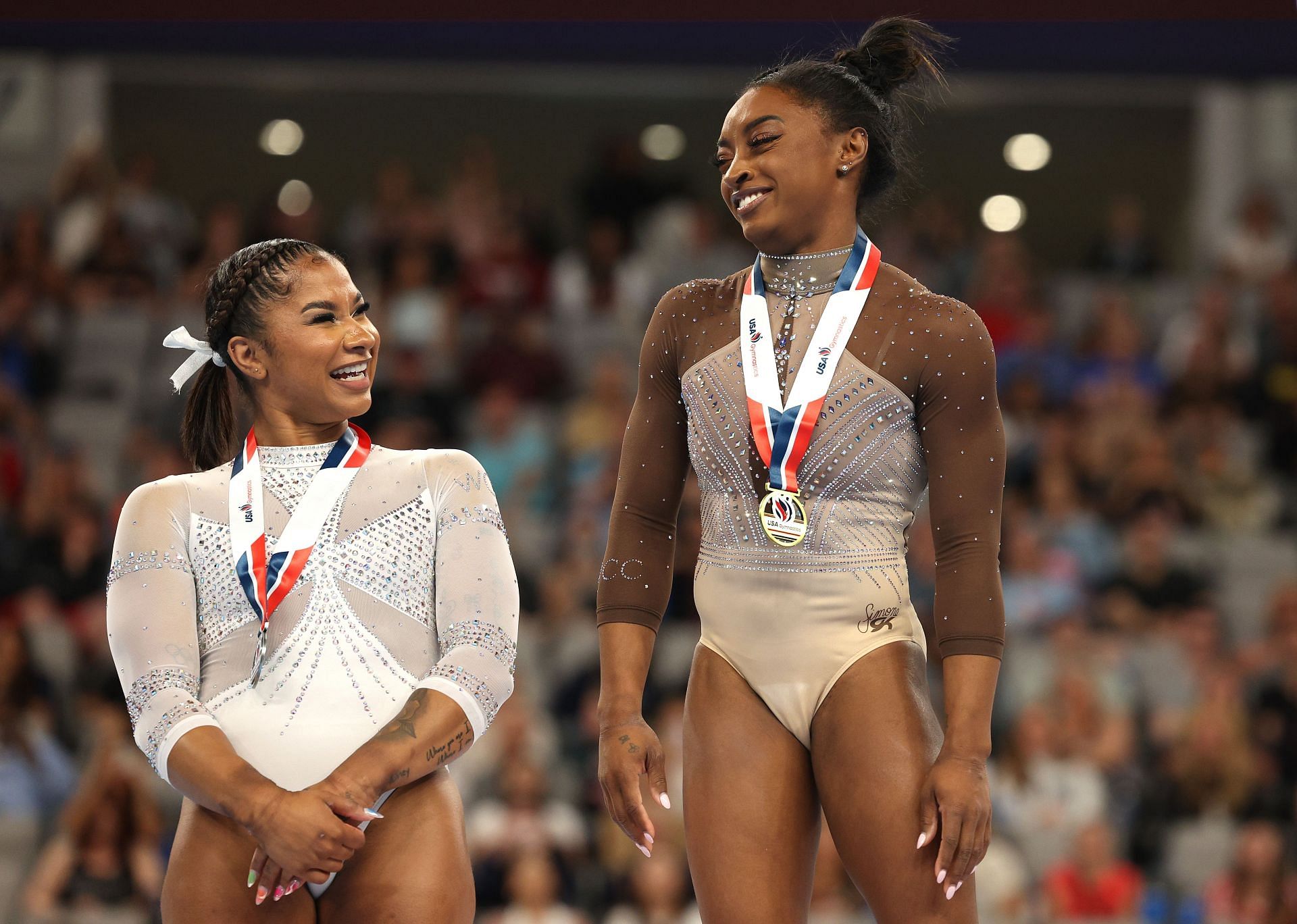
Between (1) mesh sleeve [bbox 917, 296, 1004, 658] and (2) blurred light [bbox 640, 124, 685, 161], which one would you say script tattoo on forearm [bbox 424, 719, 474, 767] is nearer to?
(1) mesh sleeve [bbox 917, 296, 1004, 658]

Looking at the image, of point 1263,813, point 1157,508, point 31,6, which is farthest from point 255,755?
point 1157,508

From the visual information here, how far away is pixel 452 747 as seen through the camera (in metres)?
2.60

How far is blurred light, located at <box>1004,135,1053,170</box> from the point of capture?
13.4 m

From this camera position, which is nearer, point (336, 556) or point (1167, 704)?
point (336, 556)

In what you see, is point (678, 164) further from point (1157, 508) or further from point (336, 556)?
point (336, 556)

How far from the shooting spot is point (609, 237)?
10250 mm

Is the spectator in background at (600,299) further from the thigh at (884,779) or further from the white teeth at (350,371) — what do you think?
the thigh at (884,779)

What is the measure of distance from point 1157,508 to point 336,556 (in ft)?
22.0

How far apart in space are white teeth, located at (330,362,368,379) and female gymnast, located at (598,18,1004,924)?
0.52 metres

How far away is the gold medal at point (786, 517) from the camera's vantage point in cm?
271

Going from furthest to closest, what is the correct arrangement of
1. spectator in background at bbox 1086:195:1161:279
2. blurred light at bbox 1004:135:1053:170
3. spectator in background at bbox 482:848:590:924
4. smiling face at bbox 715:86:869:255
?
1. blurred light at bbox 1004:135:1053:170
2. spectator in background at bbox 1086:195:1161:279
3. spectator in background at bbox 482:848:590:924
4. smiling face at bbox 715:86:869:255

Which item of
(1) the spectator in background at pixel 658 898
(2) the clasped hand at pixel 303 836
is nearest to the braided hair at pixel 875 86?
(2) the clasped hand at pixel 303 836

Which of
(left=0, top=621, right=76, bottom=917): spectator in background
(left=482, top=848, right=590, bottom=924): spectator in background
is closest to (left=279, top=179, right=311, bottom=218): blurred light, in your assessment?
(left=0, top=621, right=76, bottom=917): spectator in background

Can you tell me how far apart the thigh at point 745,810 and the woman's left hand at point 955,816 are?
0.23m
